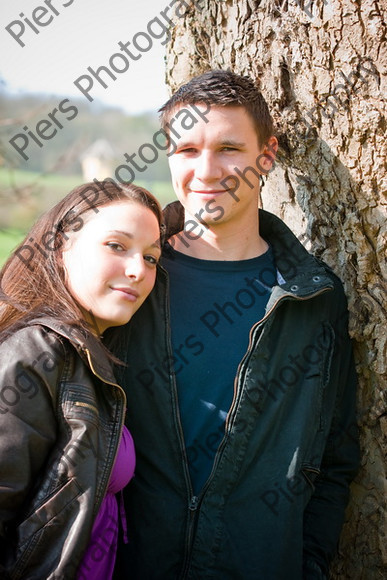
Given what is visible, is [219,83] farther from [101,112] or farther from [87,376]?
[101,112]

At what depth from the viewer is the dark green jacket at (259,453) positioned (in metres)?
2.03

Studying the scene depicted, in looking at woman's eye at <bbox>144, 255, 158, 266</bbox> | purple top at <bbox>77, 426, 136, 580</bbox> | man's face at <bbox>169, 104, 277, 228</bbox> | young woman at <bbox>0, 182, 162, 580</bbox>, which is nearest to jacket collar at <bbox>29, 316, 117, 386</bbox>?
young woman at <bbox>0, 182, 162, 580</bbox>

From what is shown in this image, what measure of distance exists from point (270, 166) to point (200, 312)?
73 centimetres

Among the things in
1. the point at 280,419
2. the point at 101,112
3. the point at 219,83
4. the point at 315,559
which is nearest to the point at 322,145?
the point at 219,83

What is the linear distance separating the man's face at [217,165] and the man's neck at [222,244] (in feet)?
0.12

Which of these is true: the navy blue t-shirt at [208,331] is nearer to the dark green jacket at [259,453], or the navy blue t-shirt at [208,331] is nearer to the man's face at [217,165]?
the dark green jacket at [259,453]

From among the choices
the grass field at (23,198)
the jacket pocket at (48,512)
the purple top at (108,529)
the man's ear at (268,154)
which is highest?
the grass field at (23,198)

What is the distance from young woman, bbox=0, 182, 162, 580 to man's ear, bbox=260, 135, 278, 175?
596 millimetres

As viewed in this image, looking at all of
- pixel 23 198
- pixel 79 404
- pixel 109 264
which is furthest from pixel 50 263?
pixel 23 198

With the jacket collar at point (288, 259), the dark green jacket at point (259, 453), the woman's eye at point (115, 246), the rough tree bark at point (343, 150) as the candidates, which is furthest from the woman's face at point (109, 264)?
the rough tree bark at point (343, 150)

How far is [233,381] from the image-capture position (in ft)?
7.02

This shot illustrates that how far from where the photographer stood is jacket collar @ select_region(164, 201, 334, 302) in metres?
2.19

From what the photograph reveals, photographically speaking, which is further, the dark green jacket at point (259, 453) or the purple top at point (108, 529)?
the dark green jacket at point (259, 453)

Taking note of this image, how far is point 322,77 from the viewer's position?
2.23 m
